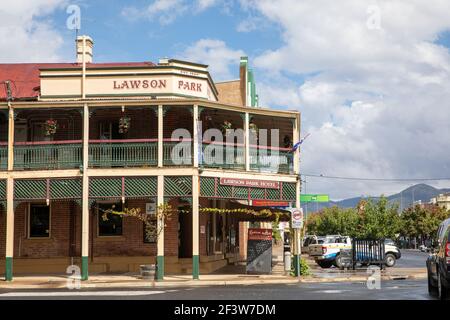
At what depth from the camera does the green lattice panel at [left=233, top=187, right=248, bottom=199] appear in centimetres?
2719

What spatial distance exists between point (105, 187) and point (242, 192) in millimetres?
5222

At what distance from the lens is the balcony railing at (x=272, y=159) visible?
28266mm

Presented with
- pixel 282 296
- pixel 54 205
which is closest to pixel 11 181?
pixel 54 205

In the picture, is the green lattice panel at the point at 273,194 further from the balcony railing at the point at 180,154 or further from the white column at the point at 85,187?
the white column at the point at 85,187

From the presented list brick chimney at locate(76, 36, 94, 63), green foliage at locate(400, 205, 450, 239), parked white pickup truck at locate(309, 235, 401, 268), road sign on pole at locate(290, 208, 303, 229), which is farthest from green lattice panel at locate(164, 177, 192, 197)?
green foliage at locate(400, 205, 450, 239)

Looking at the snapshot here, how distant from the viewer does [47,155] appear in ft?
89.8

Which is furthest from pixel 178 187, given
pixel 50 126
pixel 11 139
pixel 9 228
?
pixel 11 139

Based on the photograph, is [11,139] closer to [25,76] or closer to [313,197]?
[25,76]

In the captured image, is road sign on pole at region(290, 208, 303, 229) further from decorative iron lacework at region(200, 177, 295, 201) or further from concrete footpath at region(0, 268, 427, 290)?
concrete footpath at region(0, 268, 427, 290)

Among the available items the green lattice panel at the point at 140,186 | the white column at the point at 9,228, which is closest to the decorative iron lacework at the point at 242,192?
the green lattice panel at the point at 140,186

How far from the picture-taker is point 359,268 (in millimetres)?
33531

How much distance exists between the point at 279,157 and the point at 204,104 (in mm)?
4031

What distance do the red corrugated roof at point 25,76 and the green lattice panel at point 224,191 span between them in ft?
21.8

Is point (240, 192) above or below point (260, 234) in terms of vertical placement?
above
